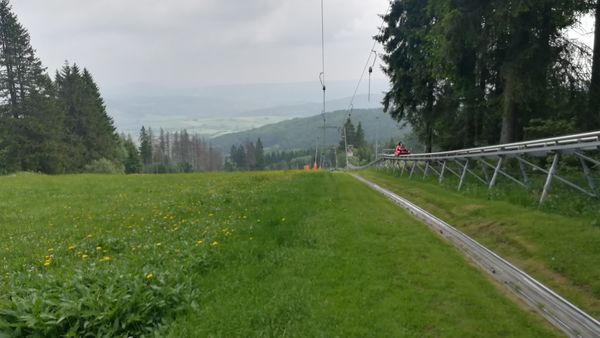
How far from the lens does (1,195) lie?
1483cm

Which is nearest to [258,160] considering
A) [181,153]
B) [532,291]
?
[181,153]

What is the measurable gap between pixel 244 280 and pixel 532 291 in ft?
13.5

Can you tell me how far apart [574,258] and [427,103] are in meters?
22.4

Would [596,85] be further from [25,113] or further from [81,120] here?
[81,120]

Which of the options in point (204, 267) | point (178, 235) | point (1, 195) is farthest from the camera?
point (1, 195)

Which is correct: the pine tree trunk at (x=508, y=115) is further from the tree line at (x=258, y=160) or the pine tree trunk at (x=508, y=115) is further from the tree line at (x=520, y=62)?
the tree line at (x=258, y=160)

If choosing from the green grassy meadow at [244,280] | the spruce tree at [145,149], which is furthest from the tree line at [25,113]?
the spruce tree at [145,149]

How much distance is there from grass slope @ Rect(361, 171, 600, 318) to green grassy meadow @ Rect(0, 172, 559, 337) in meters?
0.97

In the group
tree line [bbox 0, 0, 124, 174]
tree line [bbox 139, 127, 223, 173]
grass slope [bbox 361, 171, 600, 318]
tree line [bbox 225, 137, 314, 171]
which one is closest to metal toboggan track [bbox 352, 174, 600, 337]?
grass slope [bbox 361, 171, 600, 318]

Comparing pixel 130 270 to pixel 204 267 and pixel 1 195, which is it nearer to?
pixel 204 267

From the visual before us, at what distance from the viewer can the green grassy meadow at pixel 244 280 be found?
419cm

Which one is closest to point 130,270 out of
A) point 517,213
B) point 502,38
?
point 517,213

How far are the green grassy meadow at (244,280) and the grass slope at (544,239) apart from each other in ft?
3.17

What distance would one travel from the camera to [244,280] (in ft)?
17.9
